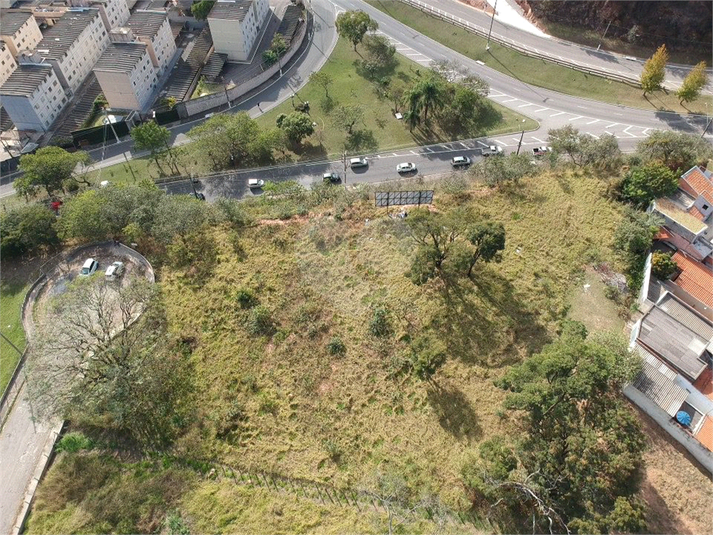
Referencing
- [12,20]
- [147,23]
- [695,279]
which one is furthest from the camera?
[12,20]

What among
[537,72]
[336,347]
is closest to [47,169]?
[336,347]

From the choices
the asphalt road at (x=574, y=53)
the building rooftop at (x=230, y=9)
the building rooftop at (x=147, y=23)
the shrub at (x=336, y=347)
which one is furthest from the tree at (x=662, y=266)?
→ the building rooftop at (x=147, y=23)

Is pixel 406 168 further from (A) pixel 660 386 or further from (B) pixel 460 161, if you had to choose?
(A) pixel 660 386

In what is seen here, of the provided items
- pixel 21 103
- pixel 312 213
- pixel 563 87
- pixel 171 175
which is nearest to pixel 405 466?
pixel 312 213

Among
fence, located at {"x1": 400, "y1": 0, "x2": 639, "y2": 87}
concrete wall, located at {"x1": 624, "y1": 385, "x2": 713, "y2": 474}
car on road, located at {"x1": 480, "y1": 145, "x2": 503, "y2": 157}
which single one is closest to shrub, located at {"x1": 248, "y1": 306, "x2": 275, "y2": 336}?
concrete wall, located at {"x1": 624, "y1": 385, "x2": 713, "y2": 474}

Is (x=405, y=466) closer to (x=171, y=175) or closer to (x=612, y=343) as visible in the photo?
(x=612, y=343)

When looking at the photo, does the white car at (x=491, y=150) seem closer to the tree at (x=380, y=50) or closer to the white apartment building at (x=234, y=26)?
the tree at (x=380, y=50)

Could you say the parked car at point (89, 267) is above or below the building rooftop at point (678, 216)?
below
